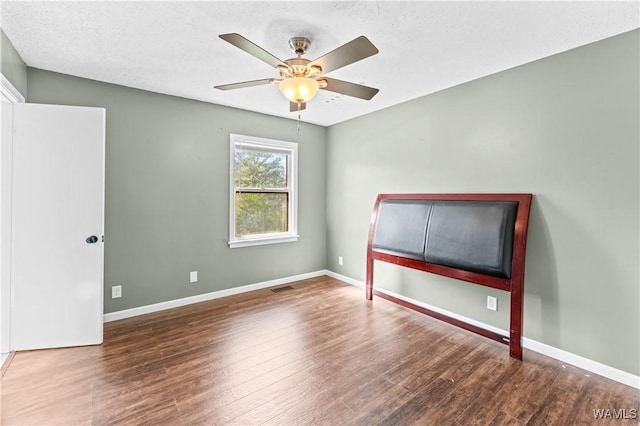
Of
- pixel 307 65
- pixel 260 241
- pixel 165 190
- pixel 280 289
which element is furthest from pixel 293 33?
pixel 280 289

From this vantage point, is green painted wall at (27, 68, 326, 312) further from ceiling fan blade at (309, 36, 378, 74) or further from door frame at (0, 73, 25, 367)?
ceiling fan blade at (309, 36, 378, 74)

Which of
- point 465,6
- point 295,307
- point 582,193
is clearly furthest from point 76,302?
point 582,193

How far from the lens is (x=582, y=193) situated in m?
2.30

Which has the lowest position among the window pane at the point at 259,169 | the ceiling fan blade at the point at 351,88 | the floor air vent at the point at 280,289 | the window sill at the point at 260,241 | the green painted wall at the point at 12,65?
the floor air vent at the point at 280,289

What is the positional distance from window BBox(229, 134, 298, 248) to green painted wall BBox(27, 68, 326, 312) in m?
0.12

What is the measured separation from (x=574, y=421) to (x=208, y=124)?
166 inches

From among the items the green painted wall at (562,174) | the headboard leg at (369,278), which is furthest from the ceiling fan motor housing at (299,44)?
the headboard leg at (369,278)

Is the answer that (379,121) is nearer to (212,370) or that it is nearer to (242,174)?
(242,174)

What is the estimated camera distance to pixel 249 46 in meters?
1.70

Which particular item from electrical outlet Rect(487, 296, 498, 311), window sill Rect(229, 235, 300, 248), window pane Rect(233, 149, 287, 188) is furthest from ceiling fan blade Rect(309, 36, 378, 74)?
window sill Rect(229, 235, 300, 248)

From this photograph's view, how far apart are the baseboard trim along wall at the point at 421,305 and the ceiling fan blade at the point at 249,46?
2917 mm

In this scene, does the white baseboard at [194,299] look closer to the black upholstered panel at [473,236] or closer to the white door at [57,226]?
the white door at [57,226]

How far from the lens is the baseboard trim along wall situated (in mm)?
2164

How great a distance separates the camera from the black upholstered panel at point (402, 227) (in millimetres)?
3109
